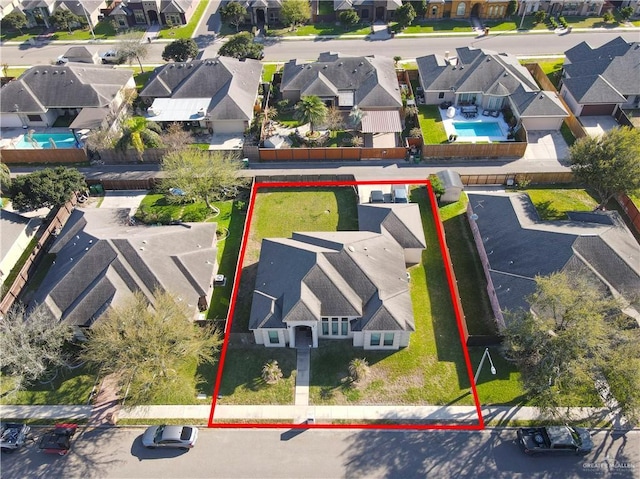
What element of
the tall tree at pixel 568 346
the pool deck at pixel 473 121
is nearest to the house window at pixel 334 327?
the tall tree at pixel 568 346

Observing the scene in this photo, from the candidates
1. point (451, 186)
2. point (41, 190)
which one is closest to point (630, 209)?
point (451, 186)

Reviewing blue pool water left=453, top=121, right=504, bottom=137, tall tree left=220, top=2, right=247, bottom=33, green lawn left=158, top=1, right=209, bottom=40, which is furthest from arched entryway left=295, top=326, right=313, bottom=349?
green lawn left=158, top=1, right=209, bottom=40

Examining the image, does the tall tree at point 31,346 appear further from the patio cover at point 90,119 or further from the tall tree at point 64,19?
the tall tree at point 64,19

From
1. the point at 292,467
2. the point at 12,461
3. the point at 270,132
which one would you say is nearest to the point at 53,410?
the point at 12,461

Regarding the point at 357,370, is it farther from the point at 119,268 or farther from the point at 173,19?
the point at 173,19

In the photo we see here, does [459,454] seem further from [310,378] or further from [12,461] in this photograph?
[12,461]

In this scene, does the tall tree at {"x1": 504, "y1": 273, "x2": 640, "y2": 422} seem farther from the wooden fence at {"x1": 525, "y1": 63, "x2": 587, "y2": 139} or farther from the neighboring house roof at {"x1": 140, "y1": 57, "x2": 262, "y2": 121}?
the neighboring house roof at {"x1": 140, "y1": 57, "x2": 262, "y2": 121}
